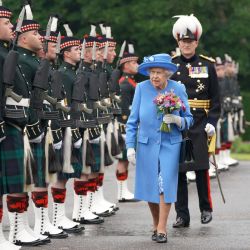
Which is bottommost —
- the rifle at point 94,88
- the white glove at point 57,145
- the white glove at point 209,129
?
the white glove at point 57,145

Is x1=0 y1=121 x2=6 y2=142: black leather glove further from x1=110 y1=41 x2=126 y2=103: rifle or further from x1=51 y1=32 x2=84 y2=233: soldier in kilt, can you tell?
x1=110 y1=41 x2=126 y2=103: rifle

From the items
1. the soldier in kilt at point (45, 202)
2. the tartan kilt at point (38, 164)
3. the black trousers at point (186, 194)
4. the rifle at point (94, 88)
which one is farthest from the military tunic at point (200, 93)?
the tartan kilt at point (38, 164)

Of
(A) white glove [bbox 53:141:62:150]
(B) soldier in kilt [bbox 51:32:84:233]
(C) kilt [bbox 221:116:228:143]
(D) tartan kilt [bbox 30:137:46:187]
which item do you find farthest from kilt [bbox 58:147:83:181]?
(C) kilt [bbox 221:116:228:143]

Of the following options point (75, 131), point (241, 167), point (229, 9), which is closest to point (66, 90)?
point (75, 131)

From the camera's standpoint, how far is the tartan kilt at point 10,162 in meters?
10.1

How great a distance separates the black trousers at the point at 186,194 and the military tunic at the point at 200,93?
0.17 m

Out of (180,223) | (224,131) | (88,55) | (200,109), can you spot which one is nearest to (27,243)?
(180,223)

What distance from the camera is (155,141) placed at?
442 inches

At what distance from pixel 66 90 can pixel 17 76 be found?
6.27 feet

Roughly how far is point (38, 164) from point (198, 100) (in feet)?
7.30

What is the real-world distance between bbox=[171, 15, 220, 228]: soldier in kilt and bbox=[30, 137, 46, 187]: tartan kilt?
1.77 meters

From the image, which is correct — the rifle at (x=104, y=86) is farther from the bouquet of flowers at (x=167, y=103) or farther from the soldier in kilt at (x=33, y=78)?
the soldier in kilt at (x=33, y=78)

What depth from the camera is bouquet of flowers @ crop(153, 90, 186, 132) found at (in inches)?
435

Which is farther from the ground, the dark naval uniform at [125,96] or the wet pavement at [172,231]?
the dark naval uniform at [125,96]
